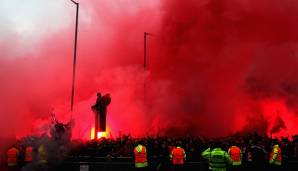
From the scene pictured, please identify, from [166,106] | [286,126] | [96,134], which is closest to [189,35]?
[166,106]

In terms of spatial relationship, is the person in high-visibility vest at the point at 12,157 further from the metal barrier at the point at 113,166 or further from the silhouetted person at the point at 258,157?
the silhouetted person at the point at 258,157

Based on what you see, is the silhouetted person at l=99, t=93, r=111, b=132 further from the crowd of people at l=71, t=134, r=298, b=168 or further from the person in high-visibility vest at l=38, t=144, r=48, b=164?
the person in high-visibility vest at l=38, t=144, r=48, b=164

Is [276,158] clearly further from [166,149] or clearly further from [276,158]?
[166,149]

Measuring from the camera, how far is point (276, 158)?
1628 cm

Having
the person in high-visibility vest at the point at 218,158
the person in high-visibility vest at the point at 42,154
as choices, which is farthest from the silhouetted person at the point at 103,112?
the person in high-visibility vest at the point at 218,158

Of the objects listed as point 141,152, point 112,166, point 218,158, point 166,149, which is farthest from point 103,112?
point 218,158

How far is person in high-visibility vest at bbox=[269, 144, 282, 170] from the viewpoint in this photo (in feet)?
53.2

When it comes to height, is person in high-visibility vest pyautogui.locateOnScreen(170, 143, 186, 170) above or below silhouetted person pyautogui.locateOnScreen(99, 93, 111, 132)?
below

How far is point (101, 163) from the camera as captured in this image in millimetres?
17625

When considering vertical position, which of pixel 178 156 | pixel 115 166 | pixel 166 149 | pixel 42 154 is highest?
pixel 166 149

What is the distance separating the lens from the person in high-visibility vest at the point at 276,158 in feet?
53.2

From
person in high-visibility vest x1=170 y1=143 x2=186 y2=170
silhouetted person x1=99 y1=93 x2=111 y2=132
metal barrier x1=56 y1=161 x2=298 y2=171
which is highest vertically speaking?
silhouetted person x1=99 y1=93 x2=111 y2=132

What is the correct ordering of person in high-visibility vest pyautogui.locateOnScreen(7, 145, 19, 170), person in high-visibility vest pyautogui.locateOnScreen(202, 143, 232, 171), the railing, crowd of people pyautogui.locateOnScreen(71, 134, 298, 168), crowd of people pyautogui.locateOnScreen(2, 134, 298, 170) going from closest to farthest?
person in high-visibility vest pyautogui.locateOnScreen(202, 143, 232, 171), crowd of people pyautogui.locateOnScreen(2, 134, 298, 170), the railing, person in high-visibility vest pyautogui.locateOnScreen(7, 145, 19, 170), crowd of people pyautogui.locateOnScreen(71, 134, 298, 168)

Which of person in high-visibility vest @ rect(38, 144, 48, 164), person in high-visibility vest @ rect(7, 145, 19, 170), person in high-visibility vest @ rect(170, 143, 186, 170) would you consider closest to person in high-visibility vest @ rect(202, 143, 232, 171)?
person in high-visibility vest @ rect(170, 143, 186, 170)
